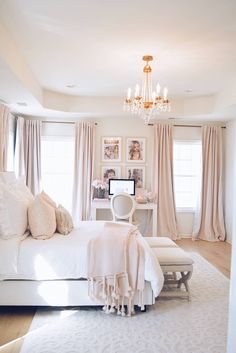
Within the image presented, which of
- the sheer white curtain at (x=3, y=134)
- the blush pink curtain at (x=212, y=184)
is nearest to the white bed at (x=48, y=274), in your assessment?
the sheer white curtain at (x=3, y=134)

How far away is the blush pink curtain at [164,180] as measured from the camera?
605cm

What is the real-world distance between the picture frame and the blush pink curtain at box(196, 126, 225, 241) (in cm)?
169

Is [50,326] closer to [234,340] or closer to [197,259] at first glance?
[234,340]

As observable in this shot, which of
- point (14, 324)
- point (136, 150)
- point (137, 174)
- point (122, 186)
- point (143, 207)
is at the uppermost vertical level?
point (136, 150)

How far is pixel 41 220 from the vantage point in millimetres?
3166

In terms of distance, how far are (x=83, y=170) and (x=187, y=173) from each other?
2.11m

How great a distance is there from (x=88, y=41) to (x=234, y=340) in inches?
110

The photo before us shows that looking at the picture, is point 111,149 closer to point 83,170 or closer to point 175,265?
point 83,170

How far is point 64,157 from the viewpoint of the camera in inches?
241

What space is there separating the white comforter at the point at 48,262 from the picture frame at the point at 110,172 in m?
3.19

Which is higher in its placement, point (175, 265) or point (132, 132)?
point (132, 132)

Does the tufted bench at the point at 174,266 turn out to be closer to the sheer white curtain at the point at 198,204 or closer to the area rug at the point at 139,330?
the area rug at the point at 139,330

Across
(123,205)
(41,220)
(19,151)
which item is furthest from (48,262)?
(19,151)

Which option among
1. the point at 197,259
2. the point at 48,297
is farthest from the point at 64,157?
the point at 48,297
